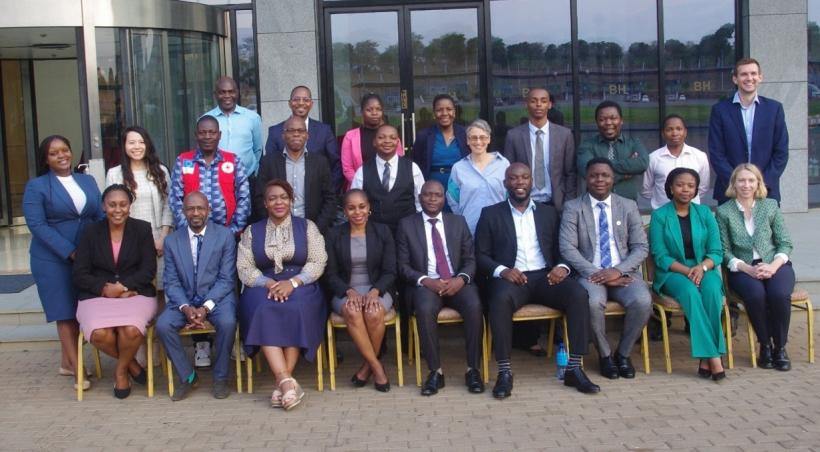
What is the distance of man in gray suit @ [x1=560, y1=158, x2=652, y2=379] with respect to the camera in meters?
6.08

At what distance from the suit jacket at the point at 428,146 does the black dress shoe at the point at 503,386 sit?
6.37 ft

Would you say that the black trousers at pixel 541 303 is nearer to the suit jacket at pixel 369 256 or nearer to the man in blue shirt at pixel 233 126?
the suit jacket at pixel 369 256

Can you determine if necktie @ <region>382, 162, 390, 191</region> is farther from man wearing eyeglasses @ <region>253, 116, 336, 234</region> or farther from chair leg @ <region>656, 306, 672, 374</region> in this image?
chair leg @ <region>656, 306, 672, 374</region>

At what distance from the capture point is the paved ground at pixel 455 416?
16.0 ft

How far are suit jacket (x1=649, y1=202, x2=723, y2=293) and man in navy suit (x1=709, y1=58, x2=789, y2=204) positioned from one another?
2.21 ft

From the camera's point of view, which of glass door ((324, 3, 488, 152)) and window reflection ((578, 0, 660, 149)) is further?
window reflection ((578, 0, 660, 149))

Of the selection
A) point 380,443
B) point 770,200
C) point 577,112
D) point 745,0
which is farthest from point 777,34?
point 380,443

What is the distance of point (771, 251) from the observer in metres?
6.38

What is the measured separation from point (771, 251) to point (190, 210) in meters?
4.05

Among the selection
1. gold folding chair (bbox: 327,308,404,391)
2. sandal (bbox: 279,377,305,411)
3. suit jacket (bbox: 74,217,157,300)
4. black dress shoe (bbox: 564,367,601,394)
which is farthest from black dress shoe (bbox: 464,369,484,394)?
suit jacket (bbox: 74,217,157,300)

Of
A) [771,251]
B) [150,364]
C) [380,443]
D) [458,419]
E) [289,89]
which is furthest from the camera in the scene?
[289,89]

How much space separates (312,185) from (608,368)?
2.46 meters

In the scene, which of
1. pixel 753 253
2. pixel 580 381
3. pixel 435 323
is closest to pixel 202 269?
pixel 435 323

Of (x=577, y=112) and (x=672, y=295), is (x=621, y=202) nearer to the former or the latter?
(x=672, y=295)
